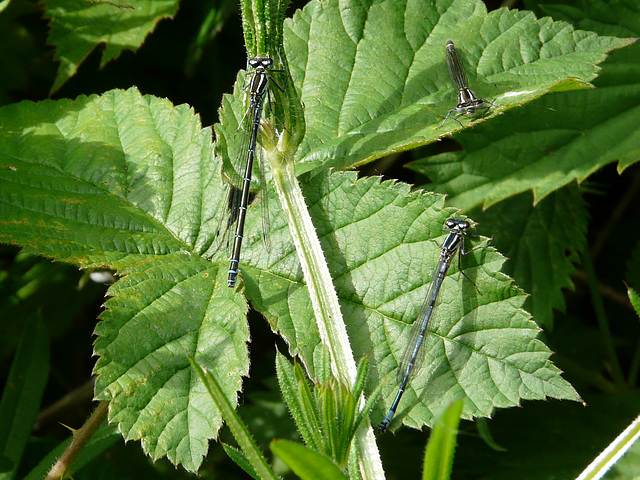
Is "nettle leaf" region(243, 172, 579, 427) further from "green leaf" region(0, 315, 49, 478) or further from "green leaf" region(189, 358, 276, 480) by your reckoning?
"green leaf" region(0, 315, 49, 478)

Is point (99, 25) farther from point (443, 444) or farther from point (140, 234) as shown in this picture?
point (443, 444)

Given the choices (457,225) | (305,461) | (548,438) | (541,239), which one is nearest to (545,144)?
(541,239)

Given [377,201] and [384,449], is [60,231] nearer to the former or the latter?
[377,201]

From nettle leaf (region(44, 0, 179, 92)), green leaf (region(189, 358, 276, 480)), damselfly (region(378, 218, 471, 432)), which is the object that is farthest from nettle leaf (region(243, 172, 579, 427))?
A: nettle leaf (region(44, 0, 179, 92))

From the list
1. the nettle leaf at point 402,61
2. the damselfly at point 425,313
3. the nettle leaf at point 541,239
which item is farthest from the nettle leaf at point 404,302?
the nettle leaf at point 541,239

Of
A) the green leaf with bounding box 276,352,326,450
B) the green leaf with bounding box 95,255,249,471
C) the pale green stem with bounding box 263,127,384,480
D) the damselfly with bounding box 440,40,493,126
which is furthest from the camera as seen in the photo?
the damselfly with bounding box 440,40,493,126

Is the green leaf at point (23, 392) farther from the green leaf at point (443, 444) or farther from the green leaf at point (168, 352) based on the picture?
the green leaf at point (443, 444)
